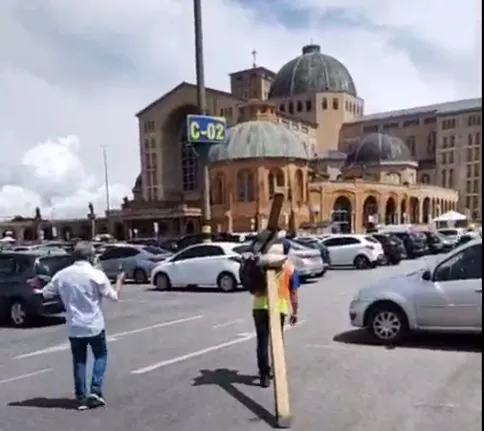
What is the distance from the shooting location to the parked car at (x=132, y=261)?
992 inches

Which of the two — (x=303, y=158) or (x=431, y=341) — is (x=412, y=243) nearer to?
(x=303, y=158)

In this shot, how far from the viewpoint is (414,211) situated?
84188 mm

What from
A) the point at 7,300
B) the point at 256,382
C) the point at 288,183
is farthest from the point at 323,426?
the point at 288,183

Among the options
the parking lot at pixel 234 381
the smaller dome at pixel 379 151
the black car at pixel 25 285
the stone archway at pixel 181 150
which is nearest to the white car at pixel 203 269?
the black car at pixel 25 285

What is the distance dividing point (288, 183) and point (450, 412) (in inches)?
2149

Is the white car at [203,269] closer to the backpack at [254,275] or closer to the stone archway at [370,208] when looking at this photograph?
the backpack at [254,275]

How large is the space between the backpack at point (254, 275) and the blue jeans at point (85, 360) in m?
1.68

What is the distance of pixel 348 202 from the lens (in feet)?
240

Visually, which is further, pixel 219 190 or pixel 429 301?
pixel 219 190

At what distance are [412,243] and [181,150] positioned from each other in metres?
60.6

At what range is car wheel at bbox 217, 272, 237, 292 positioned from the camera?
20000 mm

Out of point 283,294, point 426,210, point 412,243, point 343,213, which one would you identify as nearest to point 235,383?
point 283,294

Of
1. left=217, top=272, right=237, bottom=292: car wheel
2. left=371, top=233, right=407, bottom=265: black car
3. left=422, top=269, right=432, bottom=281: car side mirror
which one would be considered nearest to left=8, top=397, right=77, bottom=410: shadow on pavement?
left=422, top=269, right=432, bottom=281: car side mirror

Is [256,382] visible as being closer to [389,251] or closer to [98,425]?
[98,425]
